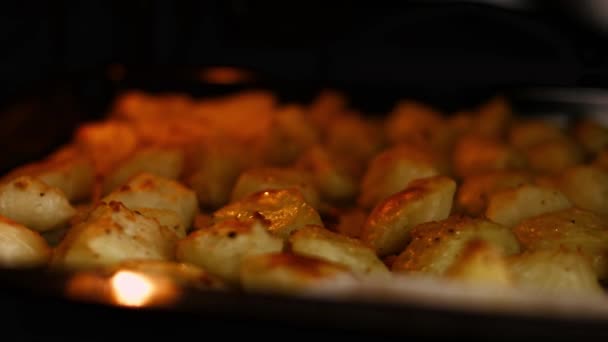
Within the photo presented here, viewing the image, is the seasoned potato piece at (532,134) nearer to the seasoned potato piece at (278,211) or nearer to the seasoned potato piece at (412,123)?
the seasoned potato piece at (412,123)

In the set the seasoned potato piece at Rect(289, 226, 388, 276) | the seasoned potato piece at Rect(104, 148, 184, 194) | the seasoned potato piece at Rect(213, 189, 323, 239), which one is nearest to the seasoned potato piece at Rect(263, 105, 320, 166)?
the seasoned potato piece at Rect(104, 148, 184, 194)

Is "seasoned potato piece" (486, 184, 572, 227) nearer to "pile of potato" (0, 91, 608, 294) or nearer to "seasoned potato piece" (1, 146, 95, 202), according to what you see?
"pile of potato" (0, 91, 608, 294)

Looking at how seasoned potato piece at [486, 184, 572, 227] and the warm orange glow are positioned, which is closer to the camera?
the warm orange glow

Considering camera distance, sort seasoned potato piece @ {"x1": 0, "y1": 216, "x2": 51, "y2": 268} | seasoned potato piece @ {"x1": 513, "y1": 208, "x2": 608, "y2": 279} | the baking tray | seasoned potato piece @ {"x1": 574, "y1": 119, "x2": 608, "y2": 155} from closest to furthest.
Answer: the baking tray
seasoned potato piece @ {"x1": 0, "y1": 216, "x2": 51, "y2": 268}
seasoned potato piece @ {"x1": 513, "y1": 208, "x2": 608, "y2": 279}
seasoned potato piece @ {"x1": 574, "y1": 119, "x2": 608, "y2": 155}

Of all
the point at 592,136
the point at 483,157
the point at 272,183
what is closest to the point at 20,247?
the point at 272,183

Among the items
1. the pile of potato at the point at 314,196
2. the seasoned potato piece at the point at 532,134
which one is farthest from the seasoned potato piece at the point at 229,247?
the seasoned potato piece at the point at 532,134

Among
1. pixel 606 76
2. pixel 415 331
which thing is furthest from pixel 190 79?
pixel 415 331

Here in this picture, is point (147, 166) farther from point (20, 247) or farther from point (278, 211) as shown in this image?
point (20, 247)

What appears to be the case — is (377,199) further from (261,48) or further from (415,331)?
(261,48)
